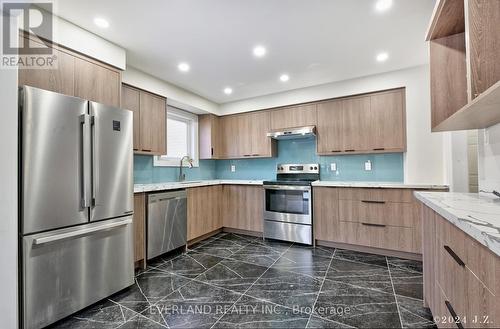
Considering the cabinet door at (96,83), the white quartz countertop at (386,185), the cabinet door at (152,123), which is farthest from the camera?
the cabinet door at (152,123)

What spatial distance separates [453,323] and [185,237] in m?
2.91

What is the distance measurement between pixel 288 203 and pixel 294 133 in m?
1.16

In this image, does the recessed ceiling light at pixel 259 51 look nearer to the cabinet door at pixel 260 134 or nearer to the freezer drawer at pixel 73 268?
the cabinet door at pixel 260 134

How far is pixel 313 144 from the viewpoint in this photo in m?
4.03

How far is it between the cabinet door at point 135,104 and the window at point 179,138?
2.05 feet

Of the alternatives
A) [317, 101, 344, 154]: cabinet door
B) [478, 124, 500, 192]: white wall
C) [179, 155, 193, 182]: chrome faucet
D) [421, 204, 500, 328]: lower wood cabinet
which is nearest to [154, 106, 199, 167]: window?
[179, 155, 193, 182]: chrome faucet

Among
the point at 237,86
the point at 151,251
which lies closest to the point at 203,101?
the point at 237,86

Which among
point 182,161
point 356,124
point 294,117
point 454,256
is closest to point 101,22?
point 182,161

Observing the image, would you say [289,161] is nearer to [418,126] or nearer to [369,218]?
[369,218]

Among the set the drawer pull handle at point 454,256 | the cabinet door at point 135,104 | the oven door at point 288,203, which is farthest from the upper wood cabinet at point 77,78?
the drawer pull handle at point 454,256

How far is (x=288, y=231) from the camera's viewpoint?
3561mm

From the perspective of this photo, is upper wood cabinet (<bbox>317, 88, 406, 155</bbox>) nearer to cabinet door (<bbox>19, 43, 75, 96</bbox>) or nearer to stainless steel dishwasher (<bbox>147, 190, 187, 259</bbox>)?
stainless steel dishwasher (<bbox>147, 190, 187, 259</bbox>)

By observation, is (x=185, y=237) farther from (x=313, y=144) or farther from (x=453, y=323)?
(x=453, y=323)

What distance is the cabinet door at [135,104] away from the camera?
2.94 meters
